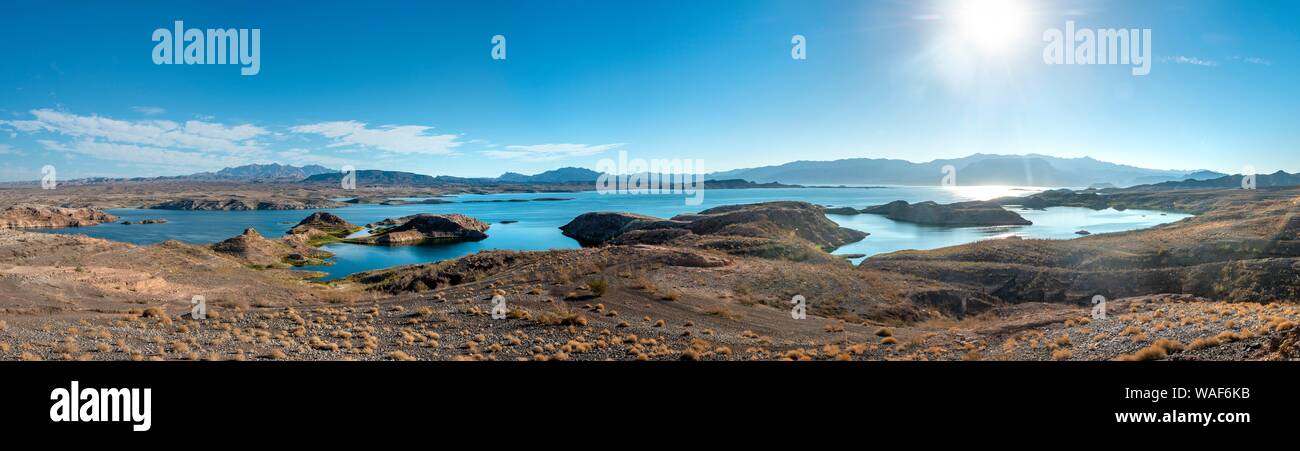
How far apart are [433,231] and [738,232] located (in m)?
51.7

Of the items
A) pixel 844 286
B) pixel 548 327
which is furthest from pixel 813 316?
pixel 548 327

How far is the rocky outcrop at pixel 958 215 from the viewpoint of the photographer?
10012 centimetres

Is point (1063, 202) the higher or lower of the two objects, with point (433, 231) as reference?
higher

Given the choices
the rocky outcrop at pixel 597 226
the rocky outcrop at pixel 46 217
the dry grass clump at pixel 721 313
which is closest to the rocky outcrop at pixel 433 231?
the rocky outcrop at pixel 597 226

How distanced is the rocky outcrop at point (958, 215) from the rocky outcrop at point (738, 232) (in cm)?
3053

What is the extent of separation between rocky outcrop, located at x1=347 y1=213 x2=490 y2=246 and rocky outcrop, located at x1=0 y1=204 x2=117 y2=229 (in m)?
53.0

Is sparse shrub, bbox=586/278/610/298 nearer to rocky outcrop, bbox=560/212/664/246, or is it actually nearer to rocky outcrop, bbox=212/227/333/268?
rocky outcrop, bbox=212/227/333/268

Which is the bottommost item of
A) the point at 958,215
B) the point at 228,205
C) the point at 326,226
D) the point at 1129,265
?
the point at 1129,265

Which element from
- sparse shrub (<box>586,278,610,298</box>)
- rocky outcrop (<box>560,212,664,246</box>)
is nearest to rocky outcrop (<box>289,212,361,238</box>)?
rocky outcrop (<box>560,212,664,246</box>)

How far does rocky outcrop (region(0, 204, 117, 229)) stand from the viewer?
84.2 m

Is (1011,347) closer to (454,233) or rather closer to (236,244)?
(236,244)

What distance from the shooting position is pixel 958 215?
104375mm

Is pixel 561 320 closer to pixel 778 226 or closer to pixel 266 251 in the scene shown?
pixel 266 251

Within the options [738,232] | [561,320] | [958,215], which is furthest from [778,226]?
[561,320]
